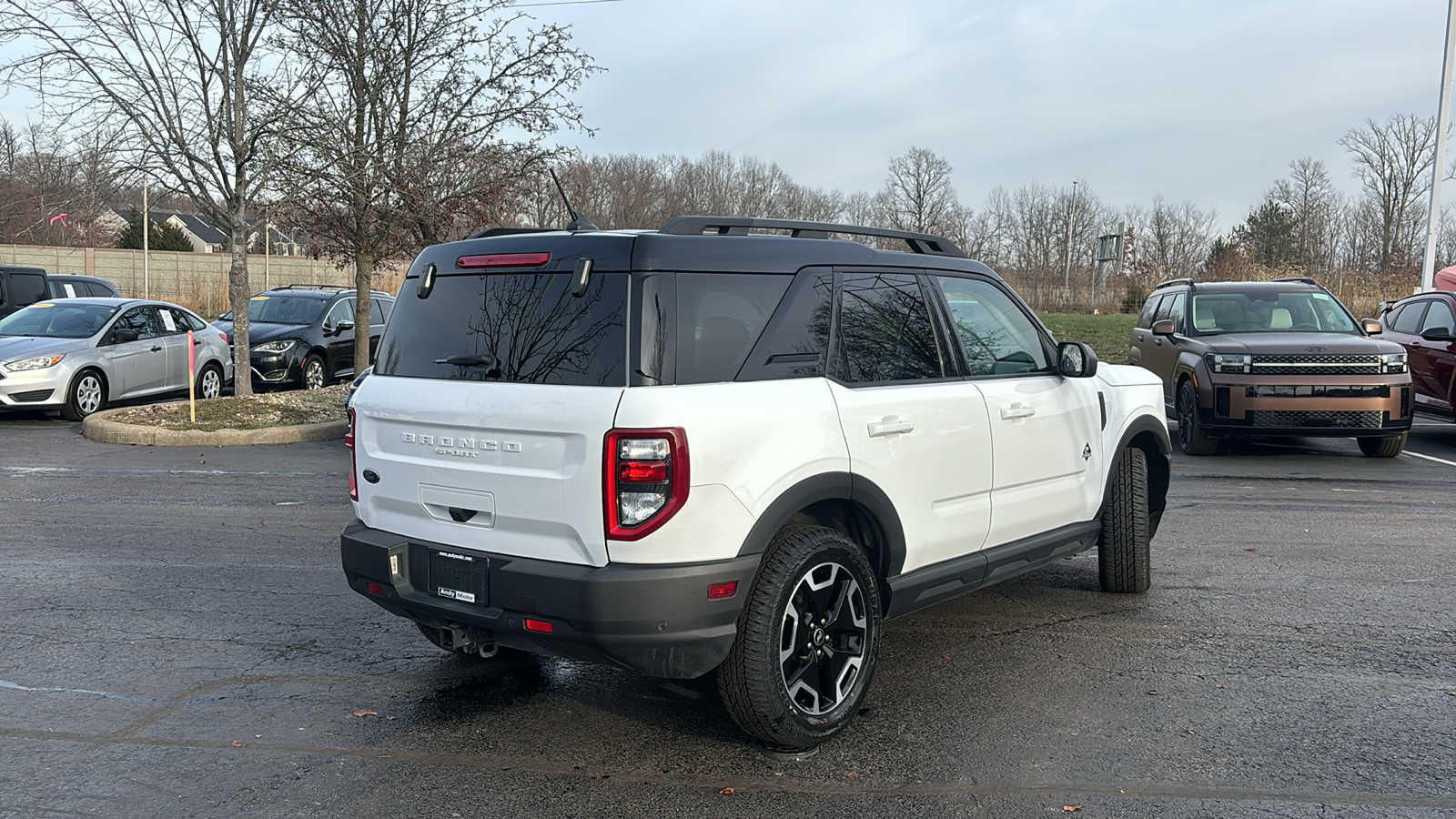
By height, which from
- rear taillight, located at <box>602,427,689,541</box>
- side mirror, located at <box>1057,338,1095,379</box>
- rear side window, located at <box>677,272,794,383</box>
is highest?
rear side window, located at <box>677,272,794,383</box>

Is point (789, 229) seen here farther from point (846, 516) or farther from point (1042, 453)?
point (1042, 453)

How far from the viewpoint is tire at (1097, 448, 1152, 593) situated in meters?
5.99

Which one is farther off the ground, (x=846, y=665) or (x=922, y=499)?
(x=922, y=499)

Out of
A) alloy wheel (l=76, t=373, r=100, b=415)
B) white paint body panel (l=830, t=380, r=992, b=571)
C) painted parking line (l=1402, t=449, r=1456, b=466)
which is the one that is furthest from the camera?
alloy wheel (l=76, t=373, r=100, b=415)

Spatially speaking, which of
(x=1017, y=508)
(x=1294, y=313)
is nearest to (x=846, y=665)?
(x=1017, y=508)

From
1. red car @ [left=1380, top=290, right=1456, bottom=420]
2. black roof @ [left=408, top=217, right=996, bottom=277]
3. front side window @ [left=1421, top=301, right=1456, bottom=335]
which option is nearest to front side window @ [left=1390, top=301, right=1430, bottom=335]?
red car @ [left=1380, top=290, right=1456, bottom=420]

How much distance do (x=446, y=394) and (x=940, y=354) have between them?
2.14m

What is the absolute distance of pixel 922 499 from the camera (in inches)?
177

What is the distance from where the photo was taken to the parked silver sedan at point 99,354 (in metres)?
13.9

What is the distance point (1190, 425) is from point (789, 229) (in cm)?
936

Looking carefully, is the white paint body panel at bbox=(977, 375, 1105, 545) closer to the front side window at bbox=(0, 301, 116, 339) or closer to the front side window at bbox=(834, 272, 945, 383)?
the front side window at bbox=(834, 272, 945, 383)

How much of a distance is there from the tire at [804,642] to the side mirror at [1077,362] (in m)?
1.80

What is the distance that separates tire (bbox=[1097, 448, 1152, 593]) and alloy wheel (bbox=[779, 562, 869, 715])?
91.5 inches

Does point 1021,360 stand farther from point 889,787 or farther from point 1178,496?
point 1178,496
